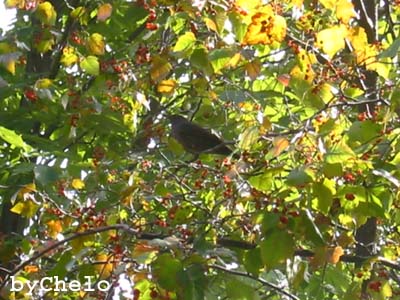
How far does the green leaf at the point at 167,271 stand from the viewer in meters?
2.47

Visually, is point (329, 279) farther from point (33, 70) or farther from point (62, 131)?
point (33, 70)

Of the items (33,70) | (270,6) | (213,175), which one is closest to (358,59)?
(270,6)

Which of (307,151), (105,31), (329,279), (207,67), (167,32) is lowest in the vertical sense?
(329,279)

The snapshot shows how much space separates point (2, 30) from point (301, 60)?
102 inches

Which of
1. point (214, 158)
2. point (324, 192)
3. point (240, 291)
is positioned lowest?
point (240, 291)

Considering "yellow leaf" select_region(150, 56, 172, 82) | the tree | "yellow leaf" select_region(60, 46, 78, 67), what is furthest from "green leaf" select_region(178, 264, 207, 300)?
"yellow leaf" select_region(60, 46, 78, 67)

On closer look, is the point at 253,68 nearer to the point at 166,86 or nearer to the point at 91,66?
the point at 166,86

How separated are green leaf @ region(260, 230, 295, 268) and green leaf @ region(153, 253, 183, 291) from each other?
0.93 feet

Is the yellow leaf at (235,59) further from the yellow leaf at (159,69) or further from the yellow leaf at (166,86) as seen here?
the yellow leaf at (166,86)

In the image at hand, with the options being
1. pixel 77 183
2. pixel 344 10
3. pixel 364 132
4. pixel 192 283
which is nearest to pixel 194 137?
pixel 77 183

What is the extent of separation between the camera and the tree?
256 centimetres

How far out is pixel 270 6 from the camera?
2.66m

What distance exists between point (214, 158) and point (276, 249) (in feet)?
5.44

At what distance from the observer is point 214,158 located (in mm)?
4078
